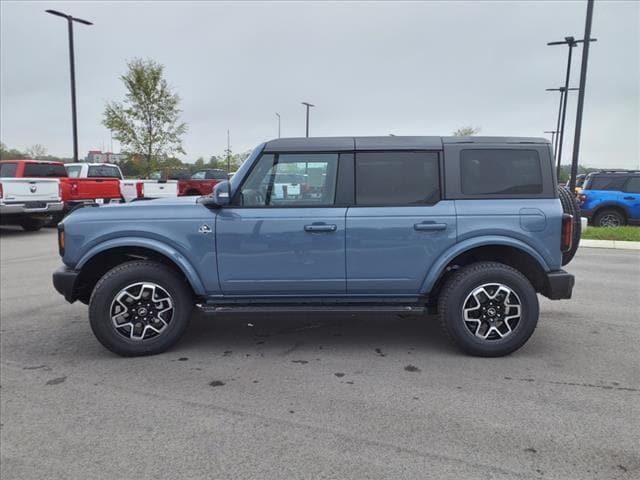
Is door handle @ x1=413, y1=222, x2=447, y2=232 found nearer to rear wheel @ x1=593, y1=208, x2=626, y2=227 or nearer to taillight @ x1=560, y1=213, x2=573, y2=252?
taillight @ x1=560, y1=213, x2=573, y2=252

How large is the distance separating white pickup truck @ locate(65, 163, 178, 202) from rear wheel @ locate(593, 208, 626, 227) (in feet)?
44.3

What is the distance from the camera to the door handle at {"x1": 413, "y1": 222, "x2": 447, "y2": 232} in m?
4.29

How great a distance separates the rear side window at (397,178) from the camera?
4383mm

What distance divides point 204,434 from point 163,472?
1.37ft

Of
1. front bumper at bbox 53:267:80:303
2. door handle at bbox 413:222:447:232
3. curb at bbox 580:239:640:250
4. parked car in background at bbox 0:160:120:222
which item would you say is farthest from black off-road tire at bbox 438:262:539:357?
parked car in background at bbox 0:160:120:222

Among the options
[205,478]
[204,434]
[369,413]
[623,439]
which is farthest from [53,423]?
[623,439]

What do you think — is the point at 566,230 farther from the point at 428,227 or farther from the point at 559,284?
the point at 428,227

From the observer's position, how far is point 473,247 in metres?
4.31

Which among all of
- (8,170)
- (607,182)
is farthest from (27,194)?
(607,182)

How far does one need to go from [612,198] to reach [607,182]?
19.8 inches

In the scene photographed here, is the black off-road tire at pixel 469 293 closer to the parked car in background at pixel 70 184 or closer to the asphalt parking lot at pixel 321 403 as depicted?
the asphalt parking lot at pixel 321 403

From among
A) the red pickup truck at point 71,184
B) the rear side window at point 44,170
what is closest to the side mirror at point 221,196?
the red pickup truck at point 71,184

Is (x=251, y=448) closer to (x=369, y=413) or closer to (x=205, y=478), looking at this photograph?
(x=205, y=478)

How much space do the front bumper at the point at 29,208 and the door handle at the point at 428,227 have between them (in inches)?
488
